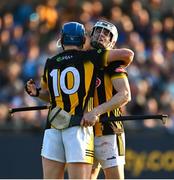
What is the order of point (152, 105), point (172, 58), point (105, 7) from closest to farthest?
1. point (152, 105)
2. point (172, 58)
3. point (105, 7)

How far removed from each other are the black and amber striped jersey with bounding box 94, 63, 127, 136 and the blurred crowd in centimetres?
503

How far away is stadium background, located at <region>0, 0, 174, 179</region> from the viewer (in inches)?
520

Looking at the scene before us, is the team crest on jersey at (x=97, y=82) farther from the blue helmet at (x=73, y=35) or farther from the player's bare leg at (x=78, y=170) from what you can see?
the player's bare leg at (x=78, y=170)

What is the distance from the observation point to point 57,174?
7.80 metres

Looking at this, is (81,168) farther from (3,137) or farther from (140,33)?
(140,33)

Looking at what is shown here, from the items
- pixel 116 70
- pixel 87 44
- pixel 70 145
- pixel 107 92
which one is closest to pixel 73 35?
pixel 116 70

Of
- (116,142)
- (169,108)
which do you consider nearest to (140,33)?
(169,108)

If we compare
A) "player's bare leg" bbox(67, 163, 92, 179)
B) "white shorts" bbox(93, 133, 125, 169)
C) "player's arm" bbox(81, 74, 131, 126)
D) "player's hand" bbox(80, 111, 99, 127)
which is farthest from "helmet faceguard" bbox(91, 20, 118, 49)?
"player's bare leg" bbox(67, 163, 92, 179)

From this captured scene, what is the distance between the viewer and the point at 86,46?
13859 mm

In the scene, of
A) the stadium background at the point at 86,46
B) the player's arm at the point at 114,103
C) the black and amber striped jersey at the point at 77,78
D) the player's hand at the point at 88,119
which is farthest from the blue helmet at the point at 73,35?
the stadium background at the point at 86,46

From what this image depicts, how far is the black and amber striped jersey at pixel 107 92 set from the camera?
26.1 ft

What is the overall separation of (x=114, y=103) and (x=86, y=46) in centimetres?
611

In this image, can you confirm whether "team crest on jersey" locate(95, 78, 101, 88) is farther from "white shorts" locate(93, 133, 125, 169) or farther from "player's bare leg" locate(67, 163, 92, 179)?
"player's bare leg" locate(67, 163, 92, 179)

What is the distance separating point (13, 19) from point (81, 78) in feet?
28.5
